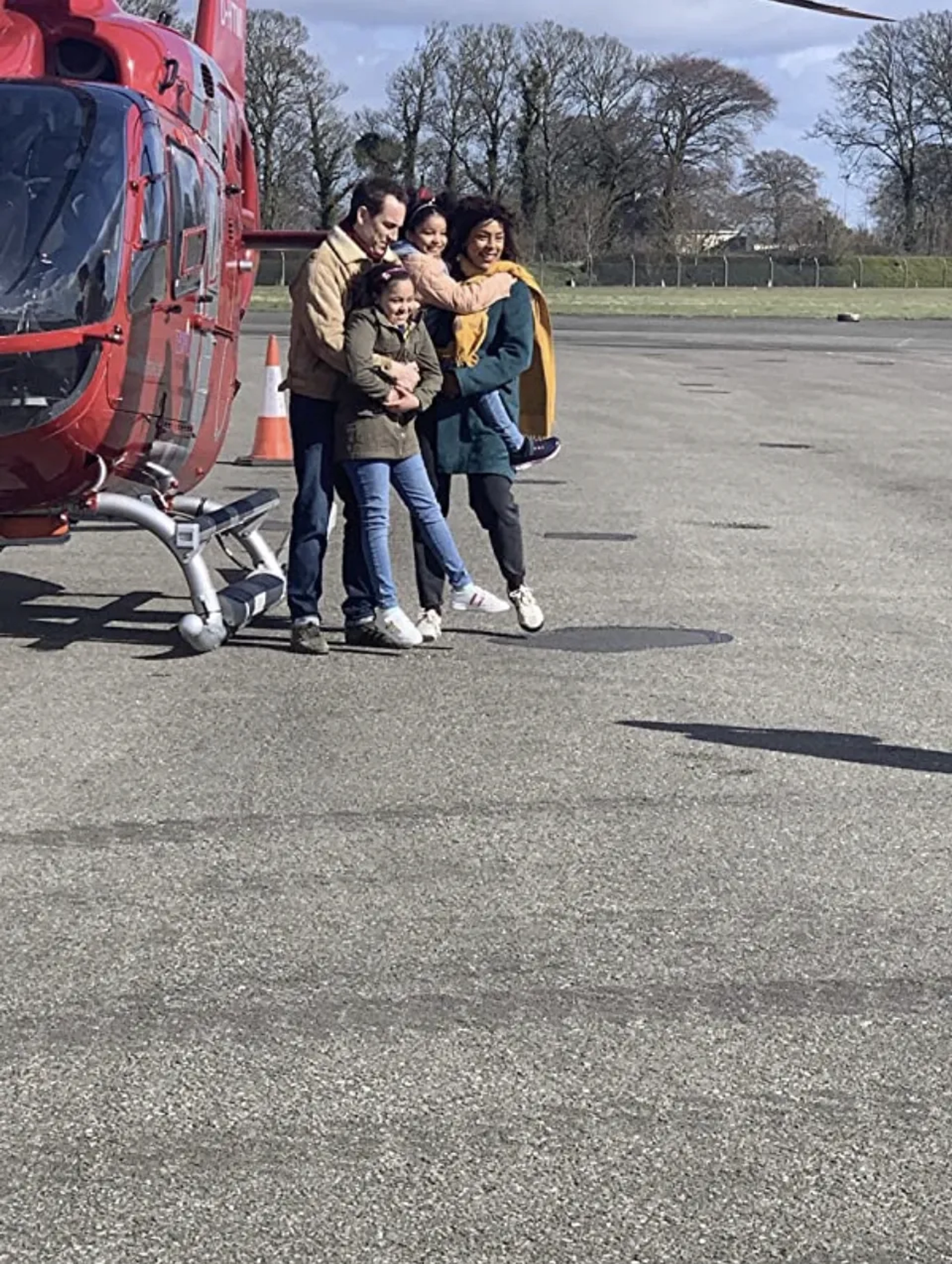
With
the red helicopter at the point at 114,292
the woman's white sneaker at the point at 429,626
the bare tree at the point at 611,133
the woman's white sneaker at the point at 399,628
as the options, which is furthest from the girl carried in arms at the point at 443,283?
the bare tree at the point at 611,133

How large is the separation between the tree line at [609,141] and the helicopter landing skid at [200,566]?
7283 centimetres

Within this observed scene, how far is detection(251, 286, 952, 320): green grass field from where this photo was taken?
60.2 m

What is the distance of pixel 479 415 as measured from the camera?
937 centimetres

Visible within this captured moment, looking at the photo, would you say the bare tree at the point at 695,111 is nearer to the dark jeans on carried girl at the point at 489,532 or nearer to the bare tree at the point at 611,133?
the bare tree at the point at 611,133

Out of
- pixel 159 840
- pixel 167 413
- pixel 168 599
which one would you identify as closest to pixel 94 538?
pixel 168 599

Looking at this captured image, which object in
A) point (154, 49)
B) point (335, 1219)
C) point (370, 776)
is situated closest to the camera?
point (335, 1219)

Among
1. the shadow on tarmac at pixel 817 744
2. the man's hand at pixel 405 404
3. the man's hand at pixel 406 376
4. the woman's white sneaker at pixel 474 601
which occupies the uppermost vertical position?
the man's hand at pixel 406 376

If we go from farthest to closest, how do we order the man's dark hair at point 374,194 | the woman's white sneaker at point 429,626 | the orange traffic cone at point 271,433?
the orange traffic cone at point 271,433 → the woman's white sneaker at point 429,626 → the man's dark hair at point 374,194

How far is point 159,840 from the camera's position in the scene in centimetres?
610

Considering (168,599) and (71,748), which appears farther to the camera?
(168,599)

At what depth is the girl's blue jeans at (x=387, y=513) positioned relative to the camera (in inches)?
358

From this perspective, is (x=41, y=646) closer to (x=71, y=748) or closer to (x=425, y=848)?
(x=71, y=748)

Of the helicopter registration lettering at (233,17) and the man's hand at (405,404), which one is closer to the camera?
the man's hand at (405,404)

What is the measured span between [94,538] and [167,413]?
132 inches
